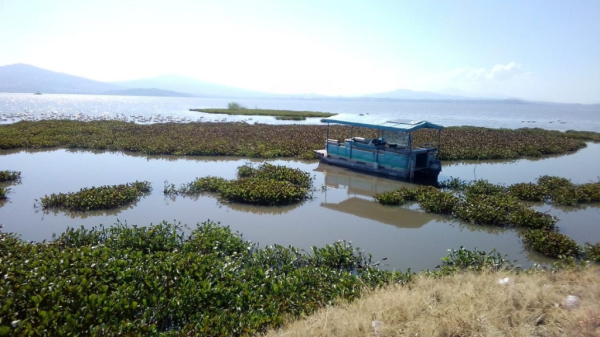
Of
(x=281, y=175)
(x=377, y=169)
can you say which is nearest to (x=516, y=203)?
(x=377, y=169)

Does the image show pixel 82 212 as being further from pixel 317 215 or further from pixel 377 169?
pixel 377 169

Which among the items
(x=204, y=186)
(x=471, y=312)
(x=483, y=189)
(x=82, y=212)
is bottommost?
(x=82, y=212)

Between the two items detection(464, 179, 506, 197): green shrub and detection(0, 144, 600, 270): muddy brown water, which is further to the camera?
detection(464, 179, 506, 197): green shrub

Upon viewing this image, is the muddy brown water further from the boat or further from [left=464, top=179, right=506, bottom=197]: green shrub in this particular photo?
[left=464, top=179, right=506, bottom=197]: green shrub

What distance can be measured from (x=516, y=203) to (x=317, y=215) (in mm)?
5854

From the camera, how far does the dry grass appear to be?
433 centimetres

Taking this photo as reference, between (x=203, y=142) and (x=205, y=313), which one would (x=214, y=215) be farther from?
(x=203, y=142)

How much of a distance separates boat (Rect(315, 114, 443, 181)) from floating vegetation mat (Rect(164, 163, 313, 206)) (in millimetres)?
2995

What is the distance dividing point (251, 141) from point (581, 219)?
17724 mm

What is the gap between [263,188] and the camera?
40.0ft

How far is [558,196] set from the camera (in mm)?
12461

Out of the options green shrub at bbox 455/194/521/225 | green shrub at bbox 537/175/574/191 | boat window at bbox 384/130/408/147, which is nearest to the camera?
green shrub at bbox 455/194/521/225

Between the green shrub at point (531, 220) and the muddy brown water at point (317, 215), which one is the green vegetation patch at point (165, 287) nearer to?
the muddy brown water at point (317, 215)

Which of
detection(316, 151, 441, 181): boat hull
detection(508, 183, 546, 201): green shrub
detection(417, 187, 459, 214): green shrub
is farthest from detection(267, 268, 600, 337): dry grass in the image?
detection(316, 151, 441, 181): boat hull
